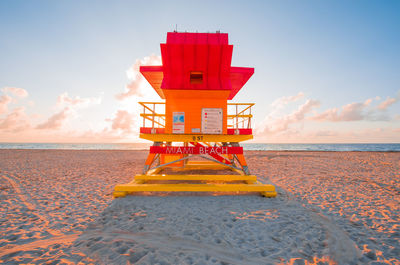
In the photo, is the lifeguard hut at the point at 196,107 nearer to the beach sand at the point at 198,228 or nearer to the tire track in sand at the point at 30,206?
the beach sand at the point at 198,228

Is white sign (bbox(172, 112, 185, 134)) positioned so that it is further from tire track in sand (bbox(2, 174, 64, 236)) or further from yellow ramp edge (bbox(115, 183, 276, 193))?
tire track in sand (bbox(2, 174, 64, 236))

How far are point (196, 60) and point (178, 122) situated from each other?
7.63ft

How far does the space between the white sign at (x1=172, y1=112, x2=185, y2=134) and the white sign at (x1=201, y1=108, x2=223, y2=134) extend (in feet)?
2.46

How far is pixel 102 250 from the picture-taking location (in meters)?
2.76

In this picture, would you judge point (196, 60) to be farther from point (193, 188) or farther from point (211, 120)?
point (193, 188)

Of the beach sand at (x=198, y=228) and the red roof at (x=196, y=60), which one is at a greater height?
the red roof at (x=196, y=60)

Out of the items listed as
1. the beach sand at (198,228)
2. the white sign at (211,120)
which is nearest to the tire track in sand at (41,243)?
the beach sand at (198,228)

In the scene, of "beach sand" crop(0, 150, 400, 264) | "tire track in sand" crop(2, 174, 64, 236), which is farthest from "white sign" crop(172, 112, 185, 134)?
"tire track in sand" crop(2, 174, 64, 236)

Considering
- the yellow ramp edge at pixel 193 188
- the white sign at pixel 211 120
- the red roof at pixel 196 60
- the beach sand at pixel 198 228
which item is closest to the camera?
the beach sand at pixel 198 228

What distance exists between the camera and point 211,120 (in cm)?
593

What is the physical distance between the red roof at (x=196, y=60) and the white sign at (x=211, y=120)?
84cm

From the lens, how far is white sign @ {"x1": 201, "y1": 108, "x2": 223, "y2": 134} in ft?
19.3

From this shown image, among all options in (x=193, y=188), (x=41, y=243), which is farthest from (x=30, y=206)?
(x=193, y=188)

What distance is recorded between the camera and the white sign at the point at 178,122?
5926 mm
